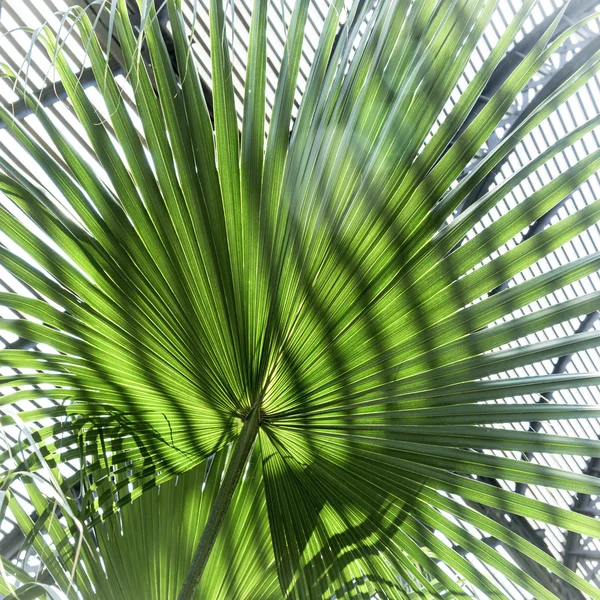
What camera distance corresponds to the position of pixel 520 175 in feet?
5.61

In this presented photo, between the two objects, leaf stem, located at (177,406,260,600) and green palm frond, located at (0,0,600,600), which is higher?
green palm frond, located at (0,0,600,600)

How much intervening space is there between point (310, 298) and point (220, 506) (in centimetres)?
59

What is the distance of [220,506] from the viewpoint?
1.82 metres

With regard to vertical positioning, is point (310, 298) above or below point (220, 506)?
above

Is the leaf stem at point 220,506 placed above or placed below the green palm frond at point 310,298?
below

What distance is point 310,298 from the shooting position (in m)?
1.85

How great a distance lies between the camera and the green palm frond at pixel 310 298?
163cm

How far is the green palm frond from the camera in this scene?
5.36 feet

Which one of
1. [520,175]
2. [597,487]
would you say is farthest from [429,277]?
[597,487]

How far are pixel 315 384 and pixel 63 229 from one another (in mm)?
780

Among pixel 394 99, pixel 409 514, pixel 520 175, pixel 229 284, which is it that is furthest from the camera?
pixel 409 514

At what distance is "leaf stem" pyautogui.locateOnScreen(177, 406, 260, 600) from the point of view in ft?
5.59

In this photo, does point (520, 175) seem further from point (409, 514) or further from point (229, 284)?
point (409, 514)

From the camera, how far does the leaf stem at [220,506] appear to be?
5.59 feet
